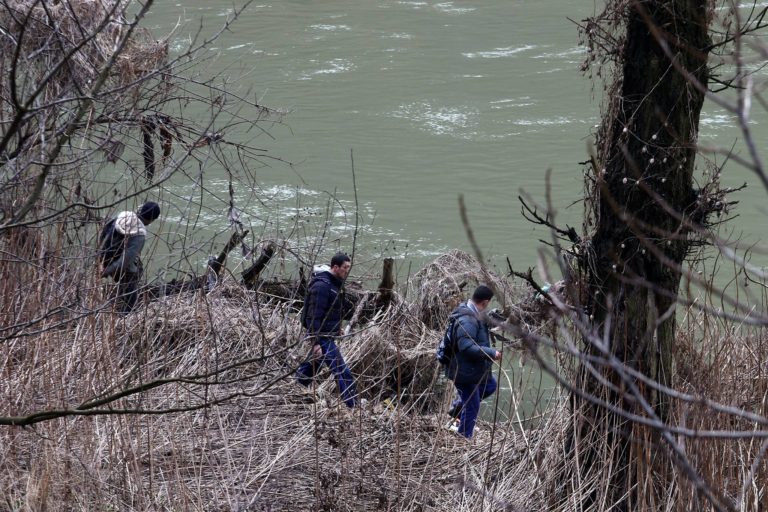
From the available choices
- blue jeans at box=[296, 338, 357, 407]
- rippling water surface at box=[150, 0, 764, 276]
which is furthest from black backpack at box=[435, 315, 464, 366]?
rippling water surface at box=[150, 0, 764, 276]

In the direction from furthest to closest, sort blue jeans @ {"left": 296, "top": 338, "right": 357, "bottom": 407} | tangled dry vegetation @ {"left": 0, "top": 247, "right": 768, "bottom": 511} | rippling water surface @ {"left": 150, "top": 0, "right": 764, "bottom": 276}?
1. rippling water surface @ {"left": 150, "top": 0, "right": 764, "bottom": 276}
2. blue jeans @ {"left": 296, "top": 338, "right": 357, "bottom": 407}
3. tangled dry vegetation @ {"left": 0, "top": 247, "right": 768, "bottom": 511}

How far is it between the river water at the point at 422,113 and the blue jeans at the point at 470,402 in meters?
3.89

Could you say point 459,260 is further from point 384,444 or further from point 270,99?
point 270,99

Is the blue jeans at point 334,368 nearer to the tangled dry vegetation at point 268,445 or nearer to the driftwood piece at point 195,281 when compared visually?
the tangled dry vegetation at point 268,445

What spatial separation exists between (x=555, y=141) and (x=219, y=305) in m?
11.2

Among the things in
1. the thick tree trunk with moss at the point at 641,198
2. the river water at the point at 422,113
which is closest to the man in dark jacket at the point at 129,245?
the thick tree trunk with moss at the point at 641,198

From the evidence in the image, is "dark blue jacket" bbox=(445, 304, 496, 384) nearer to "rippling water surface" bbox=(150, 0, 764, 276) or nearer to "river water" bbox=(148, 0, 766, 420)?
"river water" bbox=(148, 0, 766, 420)

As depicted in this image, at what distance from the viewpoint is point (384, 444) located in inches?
267

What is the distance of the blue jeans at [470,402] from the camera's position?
27.2 feet

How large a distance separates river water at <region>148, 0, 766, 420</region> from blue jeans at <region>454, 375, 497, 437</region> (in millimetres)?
3889

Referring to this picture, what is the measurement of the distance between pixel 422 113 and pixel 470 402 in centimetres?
1332

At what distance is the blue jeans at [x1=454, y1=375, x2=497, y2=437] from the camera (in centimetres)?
829

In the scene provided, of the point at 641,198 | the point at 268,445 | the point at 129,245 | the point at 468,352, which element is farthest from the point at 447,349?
the point at 641,198

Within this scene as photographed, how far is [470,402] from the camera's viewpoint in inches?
356
